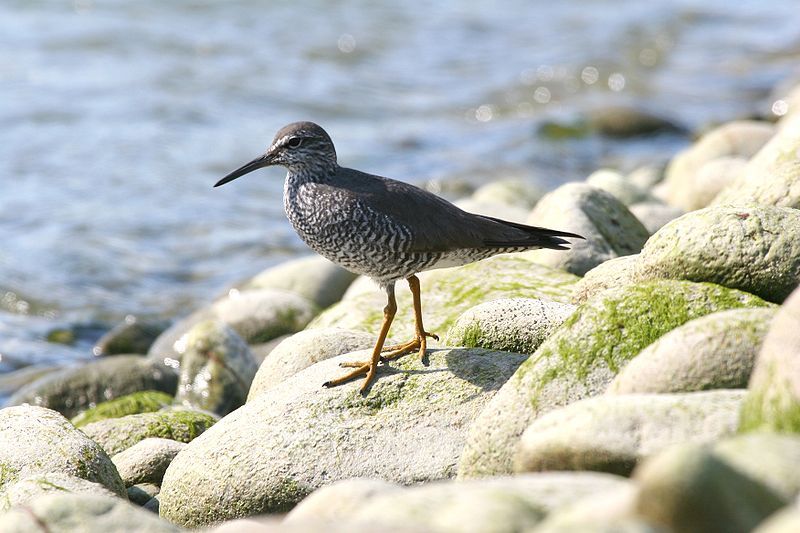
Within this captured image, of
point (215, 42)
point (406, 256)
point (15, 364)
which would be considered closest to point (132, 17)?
point (215, 42)

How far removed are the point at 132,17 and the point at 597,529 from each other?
20.7 m

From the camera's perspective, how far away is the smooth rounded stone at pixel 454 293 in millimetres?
7684

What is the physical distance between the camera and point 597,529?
9.99 feet

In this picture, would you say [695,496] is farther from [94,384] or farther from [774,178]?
[94,384]

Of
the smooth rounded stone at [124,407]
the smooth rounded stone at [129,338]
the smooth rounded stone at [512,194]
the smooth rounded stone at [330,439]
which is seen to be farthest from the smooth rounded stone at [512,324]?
the smooth rounded stone at [512,194]

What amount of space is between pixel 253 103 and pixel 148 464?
12.4 metres

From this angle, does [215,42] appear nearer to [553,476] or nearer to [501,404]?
[501,404]

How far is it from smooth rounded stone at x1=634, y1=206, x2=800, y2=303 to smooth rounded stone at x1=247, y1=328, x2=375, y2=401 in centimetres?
224

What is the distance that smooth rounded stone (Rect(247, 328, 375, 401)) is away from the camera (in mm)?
6938

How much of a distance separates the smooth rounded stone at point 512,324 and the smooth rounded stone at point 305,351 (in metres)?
0.87

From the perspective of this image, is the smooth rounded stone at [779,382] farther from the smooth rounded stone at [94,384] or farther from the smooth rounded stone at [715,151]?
the smooth rounded stone at [715,151]

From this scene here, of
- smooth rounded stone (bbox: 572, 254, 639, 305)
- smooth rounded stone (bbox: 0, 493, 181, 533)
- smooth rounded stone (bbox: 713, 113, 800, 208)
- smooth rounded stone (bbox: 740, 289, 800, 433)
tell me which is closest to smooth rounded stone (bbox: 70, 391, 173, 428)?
smooth rounded stone (bbox: 572, 254, 639, 305)

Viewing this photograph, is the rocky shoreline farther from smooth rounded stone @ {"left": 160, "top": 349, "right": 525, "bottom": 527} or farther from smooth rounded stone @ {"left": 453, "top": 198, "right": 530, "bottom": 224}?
smooth rounded stone @ {"left": 453, "top": 198, "right": 530, "bottom": 224}

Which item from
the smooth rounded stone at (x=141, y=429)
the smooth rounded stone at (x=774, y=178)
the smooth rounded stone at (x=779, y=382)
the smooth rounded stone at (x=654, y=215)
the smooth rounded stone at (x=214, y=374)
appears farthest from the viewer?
the smooth rounded stone at (x=654, y=215)
